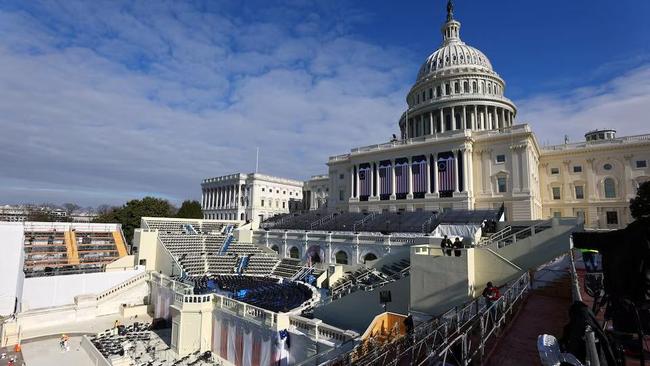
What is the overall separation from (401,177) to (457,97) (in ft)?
75.0

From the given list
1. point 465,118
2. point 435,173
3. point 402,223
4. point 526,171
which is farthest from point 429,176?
point 465,118

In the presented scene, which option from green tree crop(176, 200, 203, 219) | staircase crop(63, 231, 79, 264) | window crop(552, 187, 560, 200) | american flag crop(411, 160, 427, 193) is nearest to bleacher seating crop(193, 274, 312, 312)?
staircase crop(63, 231, 79, 264)

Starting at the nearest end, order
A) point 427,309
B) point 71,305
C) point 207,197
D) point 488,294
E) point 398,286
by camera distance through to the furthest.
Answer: point 488,294, point 427,309, point 398,286, point 71,305, point 207,197

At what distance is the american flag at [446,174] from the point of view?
49.5 m

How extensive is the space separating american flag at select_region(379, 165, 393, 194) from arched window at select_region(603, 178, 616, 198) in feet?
100

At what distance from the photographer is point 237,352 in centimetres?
2059

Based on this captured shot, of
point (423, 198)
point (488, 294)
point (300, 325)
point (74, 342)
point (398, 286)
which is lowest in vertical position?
point (74, 342)

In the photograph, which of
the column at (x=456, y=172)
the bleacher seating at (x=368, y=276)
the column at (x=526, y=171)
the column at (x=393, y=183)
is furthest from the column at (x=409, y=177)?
the bleacher seating at (x=368, y=276)

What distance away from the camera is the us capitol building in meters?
46.6

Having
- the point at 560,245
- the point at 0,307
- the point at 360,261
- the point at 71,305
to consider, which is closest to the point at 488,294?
the point at 560,245

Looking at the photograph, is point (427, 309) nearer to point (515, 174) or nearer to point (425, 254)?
point (425, 254)

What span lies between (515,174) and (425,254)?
Answer: 115 ft

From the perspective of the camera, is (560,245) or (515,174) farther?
(515,174)

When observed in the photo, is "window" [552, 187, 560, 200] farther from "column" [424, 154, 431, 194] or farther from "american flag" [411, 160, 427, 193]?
"american flag" [411, 160, 427, 193]
